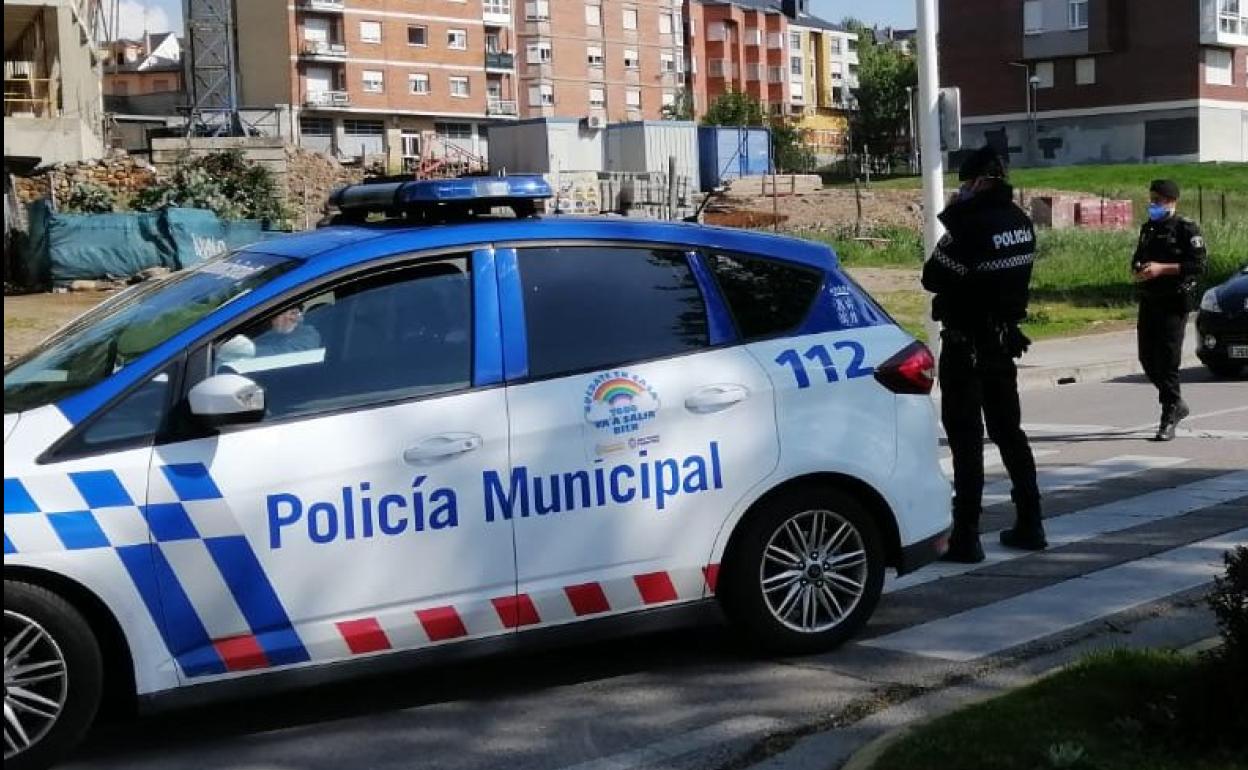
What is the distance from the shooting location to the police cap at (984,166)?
7.43m

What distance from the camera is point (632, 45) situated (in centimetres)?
10975

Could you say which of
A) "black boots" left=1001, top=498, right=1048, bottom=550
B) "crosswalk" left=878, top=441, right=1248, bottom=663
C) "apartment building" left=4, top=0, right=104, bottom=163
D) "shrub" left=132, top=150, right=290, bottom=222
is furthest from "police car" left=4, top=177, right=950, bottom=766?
"shrub" left=132, top=150, right=290, bottom=222

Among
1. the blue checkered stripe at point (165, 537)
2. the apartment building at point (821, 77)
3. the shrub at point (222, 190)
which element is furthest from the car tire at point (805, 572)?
the apartment building at point (821, 77)

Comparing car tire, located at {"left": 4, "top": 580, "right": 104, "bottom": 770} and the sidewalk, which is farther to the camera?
the sidewalk

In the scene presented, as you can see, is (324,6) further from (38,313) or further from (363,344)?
(363,344)

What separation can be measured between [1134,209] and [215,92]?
41.6 meters

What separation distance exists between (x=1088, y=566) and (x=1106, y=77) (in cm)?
7908

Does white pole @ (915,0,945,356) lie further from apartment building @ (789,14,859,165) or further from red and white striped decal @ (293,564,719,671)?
apartment building @ (789,14,859,165)

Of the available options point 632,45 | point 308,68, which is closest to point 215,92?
point 308,68

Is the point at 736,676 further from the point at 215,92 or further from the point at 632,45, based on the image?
the point at 632,45

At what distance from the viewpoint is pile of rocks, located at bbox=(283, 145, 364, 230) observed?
50125 millimetres

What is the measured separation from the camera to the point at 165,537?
4.83 metres

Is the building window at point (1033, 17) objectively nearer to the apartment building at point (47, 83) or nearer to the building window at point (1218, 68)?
the building window at point (1218, 68)

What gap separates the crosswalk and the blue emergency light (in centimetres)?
215
